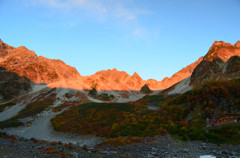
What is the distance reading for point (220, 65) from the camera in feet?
319

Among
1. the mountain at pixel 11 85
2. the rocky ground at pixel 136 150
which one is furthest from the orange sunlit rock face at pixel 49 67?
the rocky ground at pixel 136 150

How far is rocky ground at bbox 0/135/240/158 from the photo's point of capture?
17.7 m

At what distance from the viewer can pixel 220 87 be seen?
3662 cm

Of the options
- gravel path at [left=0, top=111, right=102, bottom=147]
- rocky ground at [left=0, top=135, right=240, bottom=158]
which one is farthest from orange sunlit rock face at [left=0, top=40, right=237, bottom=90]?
rocky ground at [left=0, top=135, right=240, bottom=158]

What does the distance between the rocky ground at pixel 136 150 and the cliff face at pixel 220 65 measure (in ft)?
239

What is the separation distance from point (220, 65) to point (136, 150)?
99.1 metres

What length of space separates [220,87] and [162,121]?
16279 mm

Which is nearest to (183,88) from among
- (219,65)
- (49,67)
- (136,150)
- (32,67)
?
(219,65)

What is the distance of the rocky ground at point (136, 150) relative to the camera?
17719 mm

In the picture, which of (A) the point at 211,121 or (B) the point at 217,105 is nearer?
(A) the point at 211,121

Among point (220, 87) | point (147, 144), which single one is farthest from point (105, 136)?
point (220, 87)

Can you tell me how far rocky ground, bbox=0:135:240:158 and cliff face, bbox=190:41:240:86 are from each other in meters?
73.0

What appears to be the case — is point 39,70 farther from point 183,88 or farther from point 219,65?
point 219,65

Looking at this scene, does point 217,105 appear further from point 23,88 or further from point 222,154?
point 23,88
